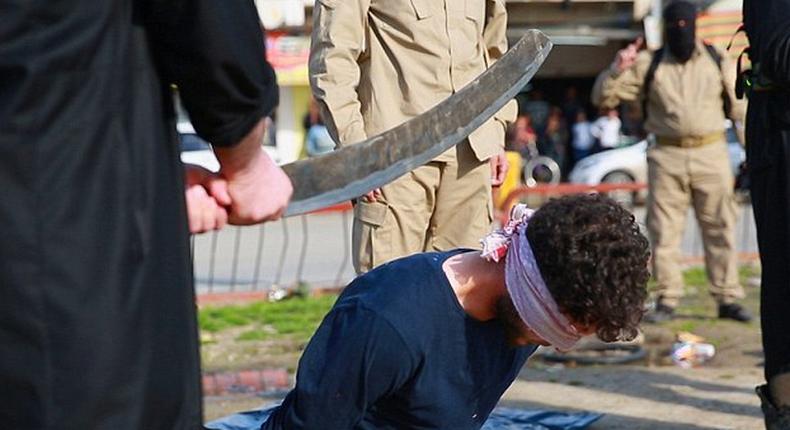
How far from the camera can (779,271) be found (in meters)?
5.05

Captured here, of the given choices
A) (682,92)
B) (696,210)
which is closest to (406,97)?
(682,92)

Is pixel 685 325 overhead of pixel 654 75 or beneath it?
beneath

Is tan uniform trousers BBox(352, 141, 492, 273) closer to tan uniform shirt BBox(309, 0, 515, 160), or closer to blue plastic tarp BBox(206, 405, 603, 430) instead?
tan uniform shirt BBox(309, 0, 515, 160)

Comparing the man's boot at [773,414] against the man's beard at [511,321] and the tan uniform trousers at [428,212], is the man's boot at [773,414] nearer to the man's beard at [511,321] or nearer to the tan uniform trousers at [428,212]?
the tan uniform trousers at [428,212]

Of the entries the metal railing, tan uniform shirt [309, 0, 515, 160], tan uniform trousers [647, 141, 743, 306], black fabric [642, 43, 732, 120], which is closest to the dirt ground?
tan uniform trousers [647, 141, 743, 306]

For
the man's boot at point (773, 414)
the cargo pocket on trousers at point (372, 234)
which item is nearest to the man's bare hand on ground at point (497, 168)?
the cargo pocket on trousers at point (372, 234)

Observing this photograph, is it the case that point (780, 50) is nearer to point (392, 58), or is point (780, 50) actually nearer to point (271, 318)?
point (392, 58)

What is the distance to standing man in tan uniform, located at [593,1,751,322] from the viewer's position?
900 centimetres

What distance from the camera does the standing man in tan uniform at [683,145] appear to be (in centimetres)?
900

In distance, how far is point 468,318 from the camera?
3.33 meters

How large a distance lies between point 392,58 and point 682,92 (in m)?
4.22

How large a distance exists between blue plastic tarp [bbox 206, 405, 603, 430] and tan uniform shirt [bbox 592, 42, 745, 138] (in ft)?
11.0

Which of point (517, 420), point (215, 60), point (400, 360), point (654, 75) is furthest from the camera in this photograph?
point (654, 75)

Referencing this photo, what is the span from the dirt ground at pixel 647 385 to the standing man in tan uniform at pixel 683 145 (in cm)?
50
